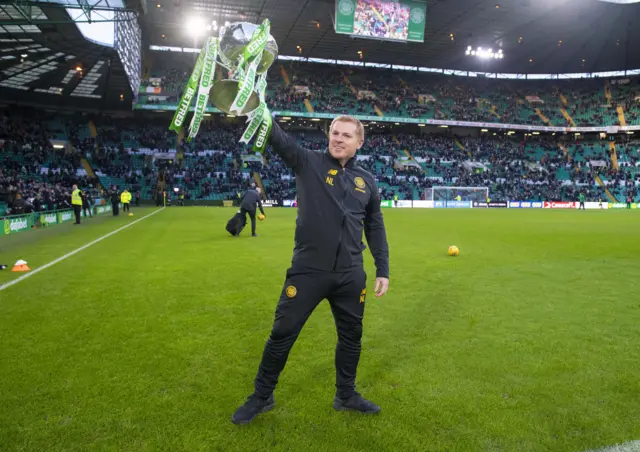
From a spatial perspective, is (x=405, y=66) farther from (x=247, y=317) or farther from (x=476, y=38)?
(x=247, y=317)

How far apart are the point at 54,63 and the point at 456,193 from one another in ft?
Answer: 133

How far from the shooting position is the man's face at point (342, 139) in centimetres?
339

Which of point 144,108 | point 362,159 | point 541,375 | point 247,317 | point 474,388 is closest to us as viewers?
point 474,388

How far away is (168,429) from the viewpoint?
3.25 metres

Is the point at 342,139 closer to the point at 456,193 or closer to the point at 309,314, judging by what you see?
the point at 309,314

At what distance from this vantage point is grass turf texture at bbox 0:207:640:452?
3217mm

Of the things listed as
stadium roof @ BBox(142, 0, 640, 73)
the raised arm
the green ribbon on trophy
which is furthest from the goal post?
the raised arm

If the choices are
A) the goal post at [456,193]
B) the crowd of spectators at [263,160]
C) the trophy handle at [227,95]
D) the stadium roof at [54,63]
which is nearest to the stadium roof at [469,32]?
the stadium roof at [54,63]

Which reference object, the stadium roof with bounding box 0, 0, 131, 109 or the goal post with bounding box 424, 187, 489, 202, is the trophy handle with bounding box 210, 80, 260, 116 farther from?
the goal post with bounding box 424, 187, 489, 202

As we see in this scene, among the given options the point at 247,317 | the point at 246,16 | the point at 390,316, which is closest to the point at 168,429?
the point at 247,317

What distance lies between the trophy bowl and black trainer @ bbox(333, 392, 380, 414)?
265 cm

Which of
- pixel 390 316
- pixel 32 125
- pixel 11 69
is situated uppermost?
pixel 11 69

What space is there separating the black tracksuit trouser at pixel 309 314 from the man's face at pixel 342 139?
2.95 ft

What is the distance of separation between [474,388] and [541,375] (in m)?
0.78
